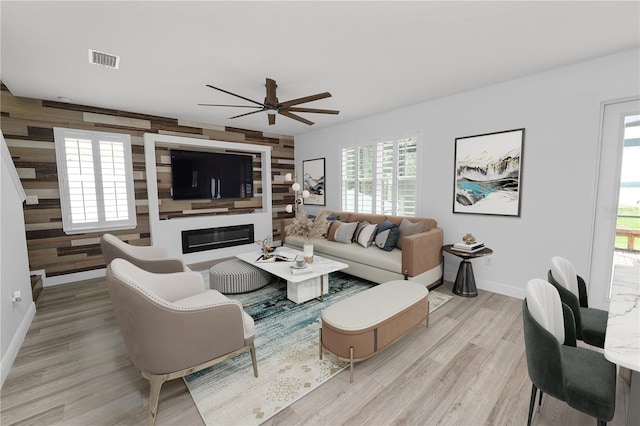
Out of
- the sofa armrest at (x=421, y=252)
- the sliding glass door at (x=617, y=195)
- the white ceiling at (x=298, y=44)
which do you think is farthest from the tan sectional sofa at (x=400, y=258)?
the white ceiling at (x=298, y=44)

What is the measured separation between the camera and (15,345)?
2.36 meters

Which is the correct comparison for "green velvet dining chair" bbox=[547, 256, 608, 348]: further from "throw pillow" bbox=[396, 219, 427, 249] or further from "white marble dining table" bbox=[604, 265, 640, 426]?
"throw pillow" bbox=[396, 219, 427, 249]

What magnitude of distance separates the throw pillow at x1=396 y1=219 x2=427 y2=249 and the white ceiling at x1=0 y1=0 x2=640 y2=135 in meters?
1.83

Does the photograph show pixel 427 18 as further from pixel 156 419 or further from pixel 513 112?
pixel 156 419

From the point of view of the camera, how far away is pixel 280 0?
6.11 ft

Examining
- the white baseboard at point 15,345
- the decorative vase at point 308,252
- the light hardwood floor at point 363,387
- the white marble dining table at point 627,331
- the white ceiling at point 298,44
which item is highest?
the white ceiling at point 298,44

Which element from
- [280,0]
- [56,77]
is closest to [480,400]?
[280,0]

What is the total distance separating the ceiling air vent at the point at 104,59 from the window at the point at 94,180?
1993 mm

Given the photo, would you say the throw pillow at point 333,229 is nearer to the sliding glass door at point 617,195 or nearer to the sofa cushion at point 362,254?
the sofa cushion at point 362,254

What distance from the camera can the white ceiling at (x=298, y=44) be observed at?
198cm

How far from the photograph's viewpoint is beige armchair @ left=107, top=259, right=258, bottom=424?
157cm

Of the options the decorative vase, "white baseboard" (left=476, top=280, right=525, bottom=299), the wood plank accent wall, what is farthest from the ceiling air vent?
"white baseboard" (left=476, top=280, right=525, bottom=299)

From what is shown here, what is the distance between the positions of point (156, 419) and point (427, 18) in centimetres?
337

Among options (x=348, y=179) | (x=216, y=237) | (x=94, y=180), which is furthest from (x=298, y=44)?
(x=216, y=237)
